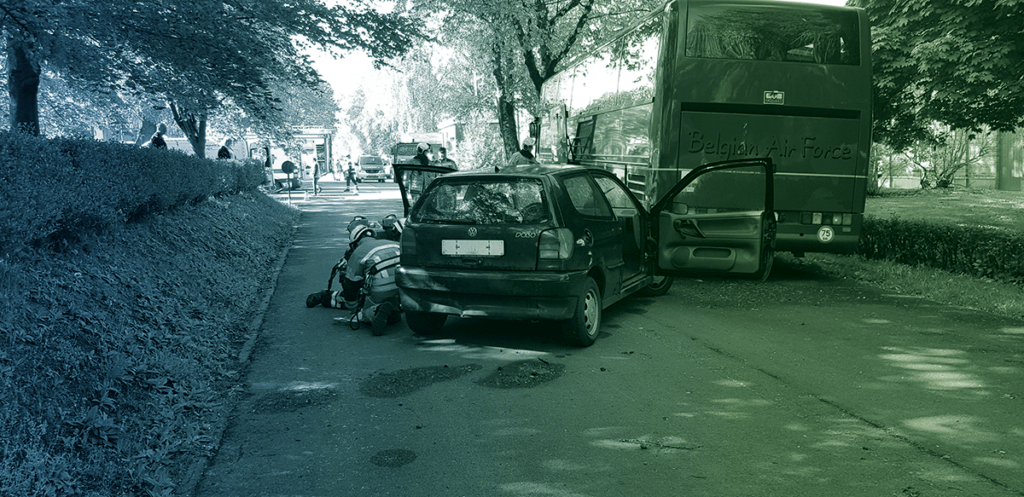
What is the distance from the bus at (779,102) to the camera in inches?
383

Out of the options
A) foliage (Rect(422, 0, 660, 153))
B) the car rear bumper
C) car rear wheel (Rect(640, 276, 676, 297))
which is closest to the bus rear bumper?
car rear wheel (Rect(640, 276, 676, 297))

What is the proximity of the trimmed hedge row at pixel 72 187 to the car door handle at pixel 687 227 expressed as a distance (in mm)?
5398

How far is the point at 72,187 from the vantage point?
741 cm

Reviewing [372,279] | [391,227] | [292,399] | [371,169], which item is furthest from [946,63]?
[371,169]

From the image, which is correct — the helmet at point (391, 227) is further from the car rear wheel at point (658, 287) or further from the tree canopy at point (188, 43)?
the car rear wheel at point (658, 287)

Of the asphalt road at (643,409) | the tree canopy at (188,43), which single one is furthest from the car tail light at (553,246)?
the tree canopy at (188,43)

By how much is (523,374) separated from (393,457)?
1927 millimetres

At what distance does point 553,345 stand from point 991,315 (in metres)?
4.88

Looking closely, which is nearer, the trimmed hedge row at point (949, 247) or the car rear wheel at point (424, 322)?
the car rear wheel at point (424, 322)

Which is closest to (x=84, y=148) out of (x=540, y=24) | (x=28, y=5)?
(x=28, y=5)

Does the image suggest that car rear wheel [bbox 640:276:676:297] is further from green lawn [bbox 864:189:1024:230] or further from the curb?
green lawn [bbox 864:189:1024:230]

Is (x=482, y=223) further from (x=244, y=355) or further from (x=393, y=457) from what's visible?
(x=393, y=457)

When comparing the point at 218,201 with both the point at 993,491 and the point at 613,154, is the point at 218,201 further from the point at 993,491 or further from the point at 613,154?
the point at 993,491

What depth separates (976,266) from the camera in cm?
1019
